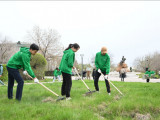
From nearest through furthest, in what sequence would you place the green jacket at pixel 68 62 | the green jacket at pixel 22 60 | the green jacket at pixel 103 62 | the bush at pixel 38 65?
the green jacket at pixel 22 60, the green jacket at pixel 68 62, the green jacket at pixel 103 62, the bush at pixel 38 65

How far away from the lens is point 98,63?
236 inches

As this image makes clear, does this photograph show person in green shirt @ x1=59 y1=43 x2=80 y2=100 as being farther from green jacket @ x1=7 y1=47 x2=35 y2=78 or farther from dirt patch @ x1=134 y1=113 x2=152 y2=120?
dirt patch @ x1=134 y1=113 x2=152 y2=120

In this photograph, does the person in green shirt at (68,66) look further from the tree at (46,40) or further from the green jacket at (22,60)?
the tree at (46,40)

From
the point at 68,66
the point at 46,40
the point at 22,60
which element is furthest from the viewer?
the point at 46,40

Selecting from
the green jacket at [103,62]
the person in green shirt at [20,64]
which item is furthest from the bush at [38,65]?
the person in green shirt at [20,64]

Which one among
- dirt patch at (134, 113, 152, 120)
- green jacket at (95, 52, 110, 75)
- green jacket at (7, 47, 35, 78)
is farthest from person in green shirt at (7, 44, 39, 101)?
dirt patch at (134, 113, 152, 120)

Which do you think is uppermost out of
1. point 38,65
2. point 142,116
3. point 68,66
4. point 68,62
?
point 38,65

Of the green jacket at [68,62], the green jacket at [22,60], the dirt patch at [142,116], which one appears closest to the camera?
the dirt patch at [142,116]

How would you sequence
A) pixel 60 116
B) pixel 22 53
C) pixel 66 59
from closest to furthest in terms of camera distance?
pixel 60 116, pixel 22 53, pixel 66 59

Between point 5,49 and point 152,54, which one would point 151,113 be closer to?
point 5,49

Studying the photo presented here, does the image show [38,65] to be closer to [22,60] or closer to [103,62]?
[103,62]

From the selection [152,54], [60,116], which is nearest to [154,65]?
[152,54]

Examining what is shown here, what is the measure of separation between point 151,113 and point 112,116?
0.92 meters

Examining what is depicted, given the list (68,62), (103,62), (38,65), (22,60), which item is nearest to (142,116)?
(68,62)
